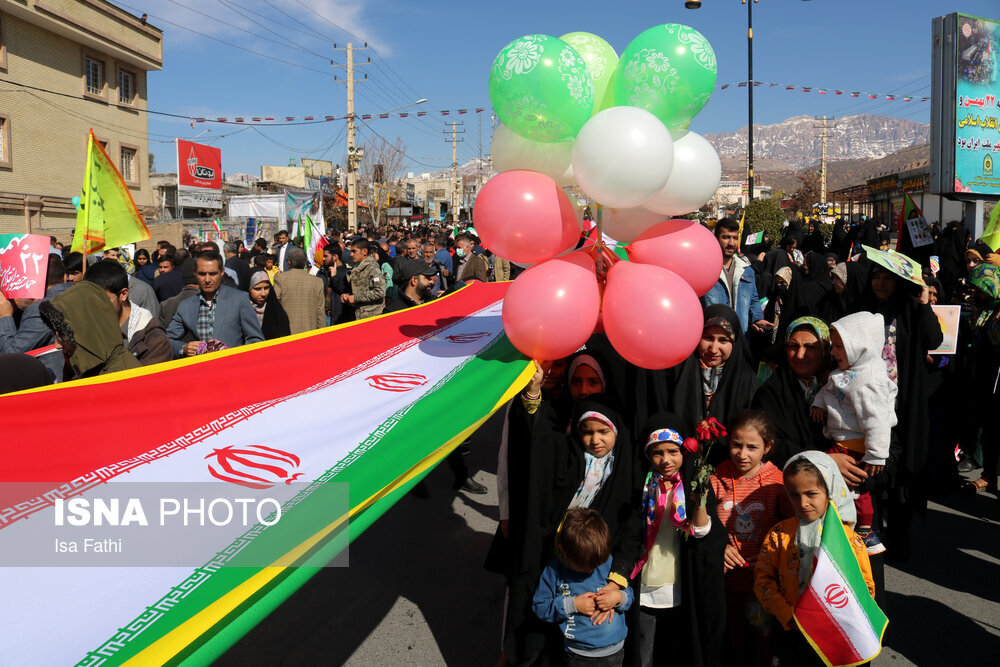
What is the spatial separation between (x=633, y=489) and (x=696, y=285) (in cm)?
116

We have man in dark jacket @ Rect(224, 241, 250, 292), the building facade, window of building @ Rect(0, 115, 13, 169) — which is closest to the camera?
man in dark jacket @ Rect(224, 241, 250, 292)

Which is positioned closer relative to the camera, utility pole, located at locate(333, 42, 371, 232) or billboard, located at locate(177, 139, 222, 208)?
utility pole, located at locate(333, 42, 371, 232)

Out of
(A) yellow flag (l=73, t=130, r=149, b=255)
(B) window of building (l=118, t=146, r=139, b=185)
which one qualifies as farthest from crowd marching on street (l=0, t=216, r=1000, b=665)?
(B) window of building (l=118, t=146, r=139, b=185)

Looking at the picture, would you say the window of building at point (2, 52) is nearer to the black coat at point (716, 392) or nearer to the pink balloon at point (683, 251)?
the pink balloon at point (683, 251)

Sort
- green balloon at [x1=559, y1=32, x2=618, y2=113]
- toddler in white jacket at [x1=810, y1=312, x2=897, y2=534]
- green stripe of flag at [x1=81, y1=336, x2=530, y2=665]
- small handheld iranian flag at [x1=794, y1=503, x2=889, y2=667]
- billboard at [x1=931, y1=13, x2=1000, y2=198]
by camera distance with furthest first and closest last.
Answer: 1. billboard at [x1=931, y1=13, x2=1000, y2=198]
2. green balloon at [x1=559, y1=32, x2=618, y2=113]
3. toddler in white jacket at [x1=810, y1=312, x2=897, y2=534]
4. small handheld iranian flag at [x1=794, y1=503, x2=889, y2=667]
5. green stripe of flag at [x1=81, y1=336, x2=530, y2=665]

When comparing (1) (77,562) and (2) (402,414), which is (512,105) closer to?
(2) (402,414)

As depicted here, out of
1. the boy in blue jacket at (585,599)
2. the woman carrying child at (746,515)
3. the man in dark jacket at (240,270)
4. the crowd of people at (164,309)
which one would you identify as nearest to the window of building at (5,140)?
the crowd of people at (164,309)

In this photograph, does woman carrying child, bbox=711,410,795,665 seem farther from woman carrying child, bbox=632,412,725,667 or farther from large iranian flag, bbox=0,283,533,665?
large iranian flag, bbox=0,283,533,665

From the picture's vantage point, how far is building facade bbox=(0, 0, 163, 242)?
22.3 m

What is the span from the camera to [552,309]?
3.21m

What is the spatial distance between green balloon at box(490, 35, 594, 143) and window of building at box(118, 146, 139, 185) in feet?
94.0

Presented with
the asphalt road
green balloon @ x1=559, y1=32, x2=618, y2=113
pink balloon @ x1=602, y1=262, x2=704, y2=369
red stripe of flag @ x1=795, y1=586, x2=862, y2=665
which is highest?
green balloon @ x1=559, y1=32, x2=618, y2=113

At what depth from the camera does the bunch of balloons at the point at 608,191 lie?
3.17 meters

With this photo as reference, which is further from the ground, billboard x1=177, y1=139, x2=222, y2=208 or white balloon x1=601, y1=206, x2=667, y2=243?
billboard x1=177, y1=139, x2=222, y2=208
